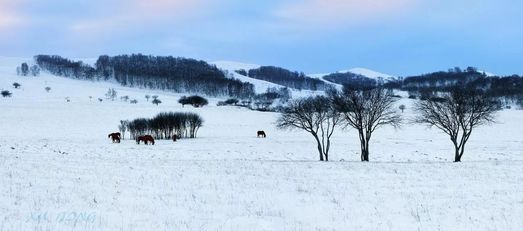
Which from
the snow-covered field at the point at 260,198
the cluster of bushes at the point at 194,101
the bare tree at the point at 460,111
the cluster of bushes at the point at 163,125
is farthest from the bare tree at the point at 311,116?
the cluster of bushes at the point at 194,101

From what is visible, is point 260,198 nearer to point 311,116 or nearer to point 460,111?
point 311,116

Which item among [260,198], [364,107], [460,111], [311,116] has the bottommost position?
[260,198]

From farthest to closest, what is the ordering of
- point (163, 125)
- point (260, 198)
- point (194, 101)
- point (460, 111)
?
point (194, 101), point (163, 125), point (460, 111), point (260, 198)

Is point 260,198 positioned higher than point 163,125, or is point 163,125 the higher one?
point 163,125

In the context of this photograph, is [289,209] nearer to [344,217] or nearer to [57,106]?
[344,217]

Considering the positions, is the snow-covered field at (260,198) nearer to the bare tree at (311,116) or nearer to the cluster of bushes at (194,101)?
the bare tree at (311,116)

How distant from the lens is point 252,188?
64.0 ft

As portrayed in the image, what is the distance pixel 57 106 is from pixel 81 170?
126 m

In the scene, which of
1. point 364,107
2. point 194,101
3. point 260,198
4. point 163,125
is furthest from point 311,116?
point 194,101

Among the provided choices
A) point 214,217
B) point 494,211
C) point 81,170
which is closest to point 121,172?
point 81,170

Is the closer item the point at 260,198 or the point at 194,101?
the point at 260,198

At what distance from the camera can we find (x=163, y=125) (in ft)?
252

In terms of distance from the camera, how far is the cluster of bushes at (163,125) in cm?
7612

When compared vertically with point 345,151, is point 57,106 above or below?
above
